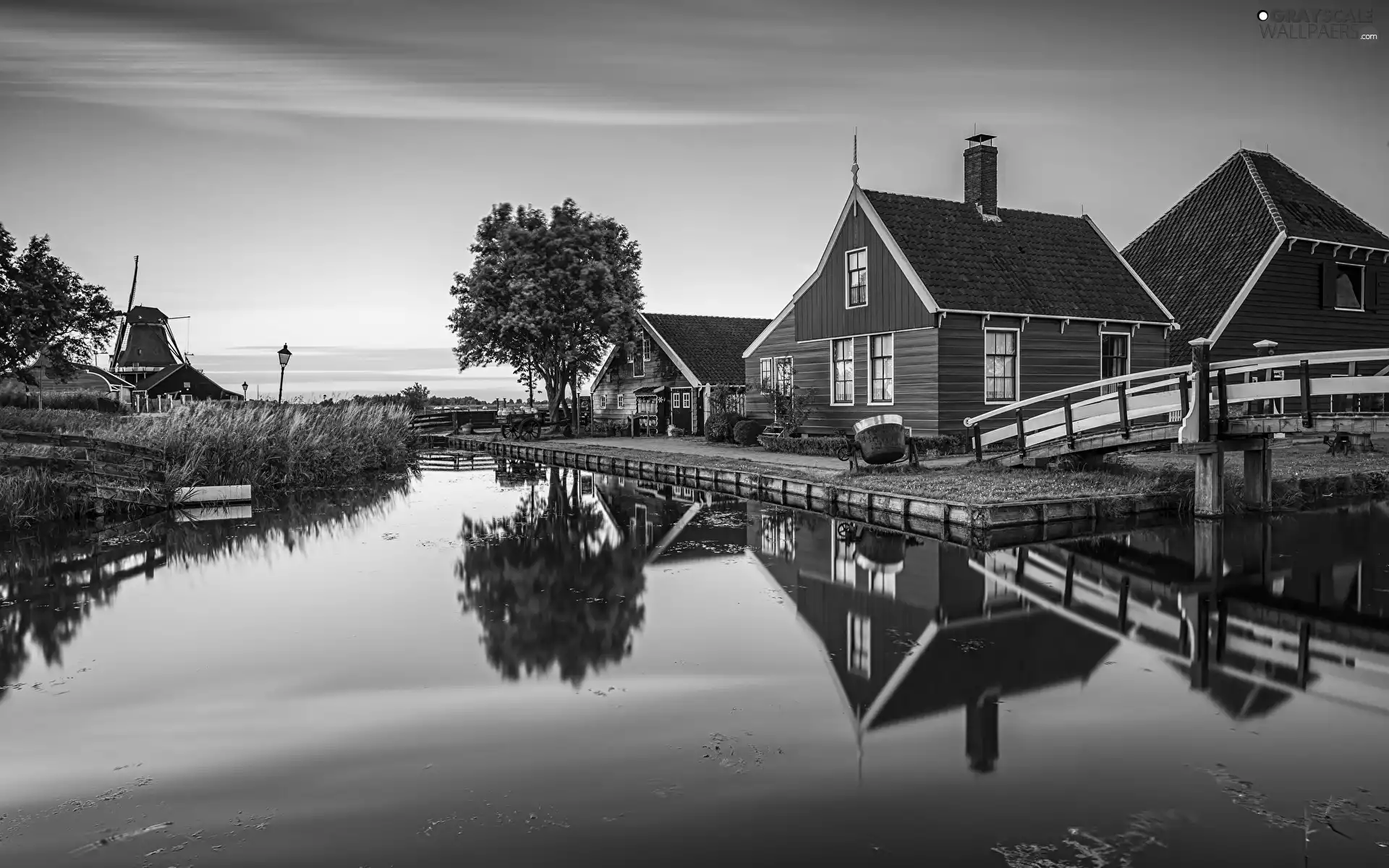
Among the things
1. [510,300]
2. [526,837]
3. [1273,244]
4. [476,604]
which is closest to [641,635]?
[476,604]

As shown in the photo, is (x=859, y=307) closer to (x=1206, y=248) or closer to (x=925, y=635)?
(x=1206, y=248)

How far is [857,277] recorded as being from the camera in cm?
2434

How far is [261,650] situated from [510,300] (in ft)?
101

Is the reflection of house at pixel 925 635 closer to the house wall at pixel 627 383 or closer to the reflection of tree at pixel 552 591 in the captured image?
the reflection of tree at pixel 552 591

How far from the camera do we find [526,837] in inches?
169

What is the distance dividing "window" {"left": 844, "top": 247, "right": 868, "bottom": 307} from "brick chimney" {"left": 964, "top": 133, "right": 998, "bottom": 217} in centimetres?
411

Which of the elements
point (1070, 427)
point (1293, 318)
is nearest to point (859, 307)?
point (1070, 427)

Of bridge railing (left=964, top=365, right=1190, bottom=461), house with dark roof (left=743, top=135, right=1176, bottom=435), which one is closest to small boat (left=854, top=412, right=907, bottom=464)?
bridge railing (left=964, top=365, right=1190, bottom=461)

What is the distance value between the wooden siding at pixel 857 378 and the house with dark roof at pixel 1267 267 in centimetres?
770

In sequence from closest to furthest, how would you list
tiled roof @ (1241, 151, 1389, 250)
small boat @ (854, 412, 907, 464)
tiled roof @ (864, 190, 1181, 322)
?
small boat @ (854, 412, 907, 464)
tiled roof @ (864, 190, 1181, 322)
tiled roof @ (1241, 151, 1389, 250)

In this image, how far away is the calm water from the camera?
4336 mm

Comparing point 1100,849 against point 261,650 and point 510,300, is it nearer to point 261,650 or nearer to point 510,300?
point 261,650

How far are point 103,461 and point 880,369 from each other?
17.3 metres

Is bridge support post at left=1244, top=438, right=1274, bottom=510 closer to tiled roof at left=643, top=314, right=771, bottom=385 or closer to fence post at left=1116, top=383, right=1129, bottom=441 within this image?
fence post at left=1116, top=383, right=1129, bottom=441
